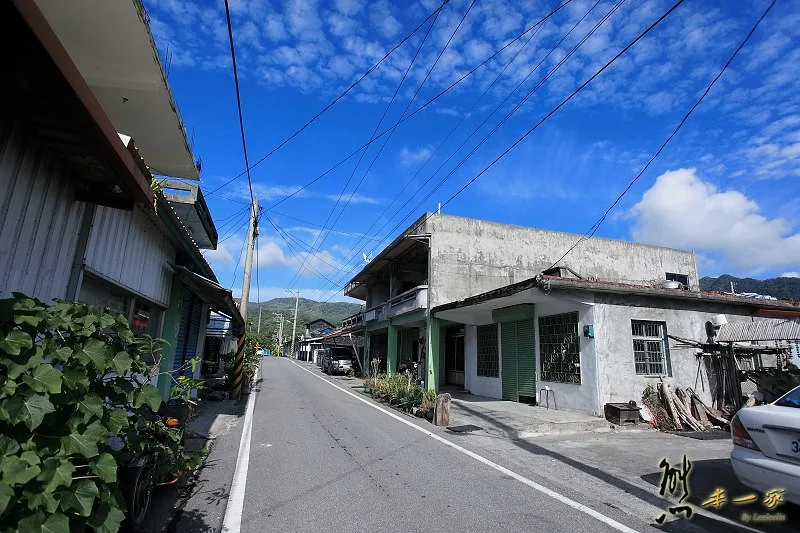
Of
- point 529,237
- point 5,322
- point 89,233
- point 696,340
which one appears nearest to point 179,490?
Result: point 89,233

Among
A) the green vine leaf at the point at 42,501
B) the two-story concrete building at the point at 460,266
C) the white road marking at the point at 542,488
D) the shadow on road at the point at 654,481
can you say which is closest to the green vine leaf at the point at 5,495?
the green vine leaf at the point at 42,501

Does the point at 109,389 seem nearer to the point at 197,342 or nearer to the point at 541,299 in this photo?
the point at 541,299

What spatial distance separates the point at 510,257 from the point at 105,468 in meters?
20.7

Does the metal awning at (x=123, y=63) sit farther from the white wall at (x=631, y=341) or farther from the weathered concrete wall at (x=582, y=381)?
the white wall at (x=631, y=341)

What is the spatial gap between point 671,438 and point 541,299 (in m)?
5.01

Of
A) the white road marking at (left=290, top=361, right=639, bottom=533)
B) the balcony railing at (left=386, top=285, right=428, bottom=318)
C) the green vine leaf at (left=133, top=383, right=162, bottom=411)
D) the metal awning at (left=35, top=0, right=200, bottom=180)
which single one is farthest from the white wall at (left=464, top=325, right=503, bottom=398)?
the green vine leaf at (left=133, top=383, right=162, bottom=411)

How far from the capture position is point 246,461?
6.92m

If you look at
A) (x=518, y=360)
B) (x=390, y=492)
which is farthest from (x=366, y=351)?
(x=390, y=492)

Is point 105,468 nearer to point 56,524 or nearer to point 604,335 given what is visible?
point 56,524

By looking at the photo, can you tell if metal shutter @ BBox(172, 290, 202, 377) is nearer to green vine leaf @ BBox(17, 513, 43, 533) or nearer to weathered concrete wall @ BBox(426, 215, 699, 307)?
weathered concrete wall @ BBox(426, 215, 699, 307)

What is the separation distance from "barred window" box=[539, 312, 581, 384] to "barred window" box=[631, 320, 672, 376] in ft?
5.38

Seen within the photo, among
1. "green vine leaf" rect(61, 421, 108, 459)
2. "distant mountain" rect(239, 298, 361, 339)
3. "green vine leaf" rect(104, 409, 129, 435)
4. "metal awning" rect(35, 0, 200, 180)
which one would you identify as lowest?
"green vine leaf" rect(61, 421, 108, 459)

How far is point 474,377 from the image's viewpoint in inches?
728

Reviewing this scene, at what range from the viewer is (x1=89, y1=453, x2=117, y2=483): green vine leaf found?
2297 mm
